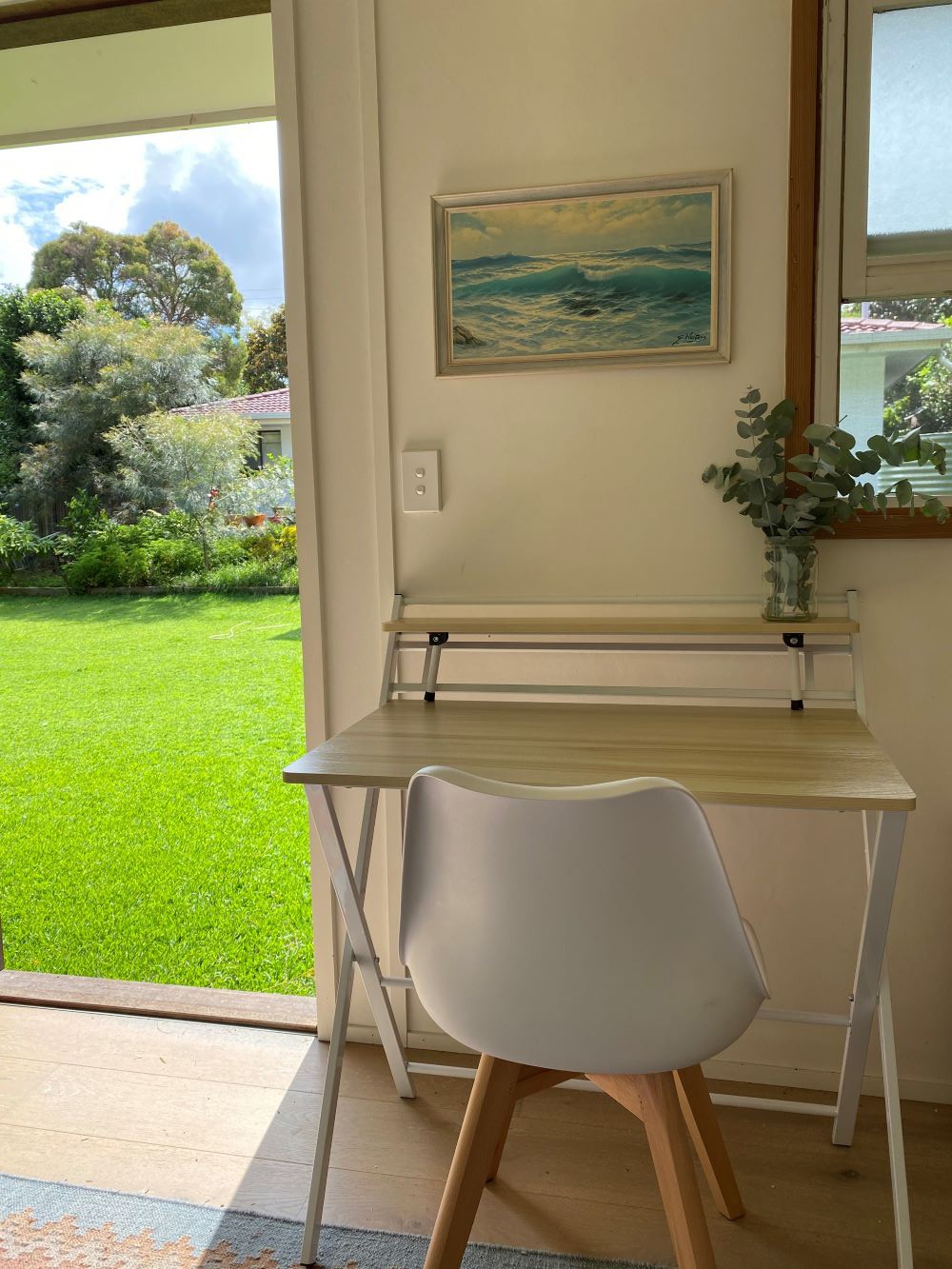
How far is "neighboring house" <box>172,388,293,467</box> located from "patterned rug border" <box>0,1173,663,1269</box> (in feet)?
17.3

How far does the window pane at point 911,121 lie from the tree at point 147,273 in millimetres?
5481

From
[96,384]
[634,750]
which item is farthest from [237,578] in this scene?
[634,750]

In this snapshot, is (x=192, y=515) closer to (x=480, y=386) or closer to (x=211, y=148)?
(x=211, y=148)

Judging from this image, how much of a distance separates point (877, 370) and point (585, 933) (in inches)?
49.1

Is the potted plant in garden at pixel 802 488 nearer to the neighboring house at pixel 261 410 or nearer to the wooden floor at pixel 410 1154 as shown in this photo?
the wooden floor at pixel 410 1154

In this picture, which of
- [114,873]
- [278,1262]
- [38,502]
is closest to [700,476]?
[278,1262]

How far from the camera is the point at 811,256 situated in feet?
5.62

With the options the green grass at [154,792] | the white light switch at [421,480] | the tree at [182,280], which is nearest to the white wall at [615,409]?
the white light switch at [421,480]

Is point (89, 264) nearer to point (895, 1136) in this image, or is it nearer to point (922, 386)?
point (922, 386)

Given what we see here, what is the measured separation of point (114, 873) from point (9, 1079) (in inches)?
89.7

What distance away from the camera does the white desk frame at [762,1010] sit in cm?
132

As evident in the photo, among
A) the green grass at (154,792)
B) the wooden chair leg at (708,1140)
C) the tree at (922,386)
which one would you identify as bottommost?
the green grass at (154,792)

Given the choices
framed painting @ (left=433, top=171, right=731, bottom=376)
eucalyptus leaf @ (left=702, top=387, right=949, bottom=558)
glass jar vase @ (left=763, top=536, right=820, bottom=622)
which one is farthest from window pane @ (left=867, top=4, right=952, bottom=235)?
glass jar vase @ (left=763, top=536, right=820, bottom=622)

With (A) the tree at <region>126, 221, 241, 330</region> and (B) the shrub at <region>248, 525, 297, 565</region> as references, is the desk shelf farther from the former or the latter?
(A) the tree at <region>126, 221, 241, 330</region>
